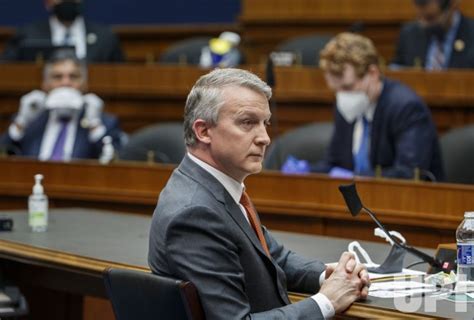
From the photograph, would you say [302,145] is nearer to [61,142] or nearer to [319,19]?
[61,142]

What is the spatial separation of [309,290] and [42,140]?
12.6 feet

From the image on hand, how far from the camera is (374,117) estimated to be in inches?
233

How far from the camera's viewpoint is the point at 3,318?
4246 mm

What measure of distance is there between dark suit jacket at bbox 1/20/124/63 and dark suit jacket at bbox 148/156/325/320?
17.1 ft

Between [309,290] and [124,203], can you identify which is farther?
[124,203]

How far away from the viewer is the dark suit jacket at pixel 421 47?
6906 millimetres

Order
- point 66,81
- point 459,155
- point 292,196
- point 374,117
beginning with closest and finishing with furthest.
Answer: point 292,196 → point 459,155 → point 374,117 → point 66,81

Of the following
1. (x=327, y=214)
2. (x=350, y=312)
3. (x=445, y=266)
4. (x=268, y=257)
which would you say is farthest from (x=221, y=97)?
(x=327, y=214)

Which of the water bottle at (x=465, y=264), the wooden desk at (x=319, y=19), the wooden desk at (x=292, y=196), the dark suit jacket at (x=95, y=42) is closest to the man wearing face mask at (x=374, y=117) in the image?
the wooden desk at (x=292, y=196)

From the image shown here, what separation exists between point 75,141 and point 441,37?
2190mm

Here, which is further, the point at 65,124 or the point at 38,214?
the point at 65,124

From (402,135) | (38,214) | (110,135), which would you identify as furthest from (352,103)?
(38,214)

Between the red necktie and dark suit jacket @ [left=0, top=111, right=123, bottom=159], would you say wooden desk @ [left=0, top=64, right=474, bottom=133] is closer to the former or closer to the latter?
dark suit jacket @ [left=0, top=111, right=123, bottom=159]

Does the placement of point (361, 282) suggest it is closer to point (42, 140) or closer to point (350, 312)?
point (350, 312)
